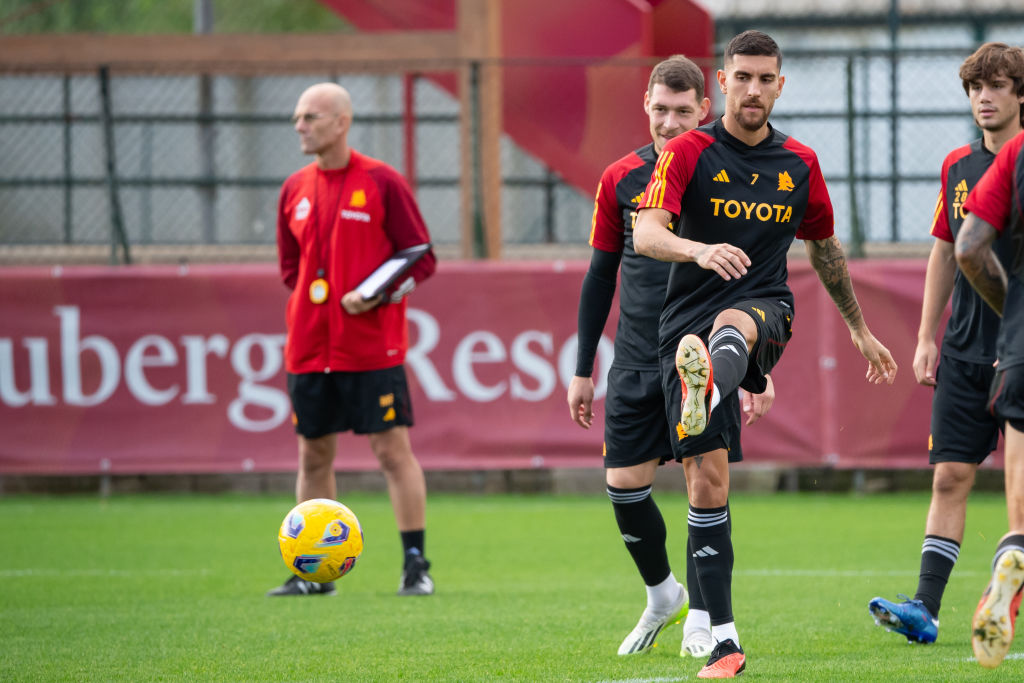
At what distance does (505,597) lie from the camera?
23.3ft

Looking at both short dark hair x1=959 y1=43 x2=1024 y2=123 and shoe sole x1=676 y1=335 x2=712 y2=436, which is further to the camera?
short dark hair x1=959 y1=43 x2=1024 y2=123

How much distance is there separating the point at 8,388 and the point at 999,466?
27.0ft

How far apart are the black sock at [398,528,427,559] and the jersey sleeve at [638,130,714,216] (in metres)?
3.06

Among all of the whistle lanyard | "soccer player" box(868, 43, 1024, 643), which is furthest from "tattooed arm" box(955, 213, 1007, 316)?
the whistle lanyard

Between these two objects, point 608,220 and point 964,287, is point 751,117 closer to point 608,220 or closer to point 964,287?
point 608,220

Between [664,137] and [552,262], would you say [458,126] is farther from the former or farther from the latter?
[664,137]

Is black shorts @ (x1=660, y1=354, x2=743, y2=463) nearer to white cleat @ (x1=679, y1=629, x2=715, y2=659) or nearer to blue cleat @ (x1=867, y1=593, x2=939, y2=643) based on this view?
white cleat @ (x1=679, y1=629, x2=715, y2=659)

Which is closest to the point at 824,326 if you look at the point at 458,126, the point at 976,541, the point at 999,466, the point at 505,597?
the point at 999,466

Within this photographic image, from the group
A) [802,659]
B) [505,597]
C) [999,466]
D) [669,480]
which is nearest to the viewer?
[802,659]

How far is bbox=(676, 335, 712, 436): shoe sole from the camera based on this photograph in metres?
4.51

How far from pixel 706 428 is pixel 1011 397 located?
114 cm

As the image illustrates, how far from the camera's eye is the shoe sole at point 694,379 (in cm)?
451

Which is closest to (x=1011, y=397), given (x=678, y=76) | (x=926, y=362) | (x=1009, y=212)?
(x=1009, y=212)

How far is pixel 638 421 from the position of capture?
17.9 ft
